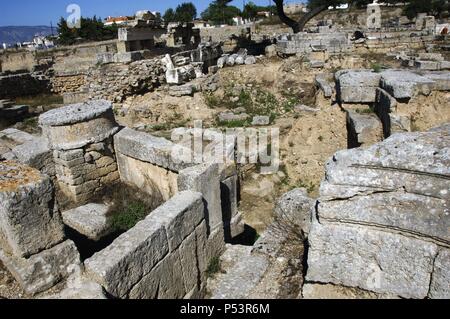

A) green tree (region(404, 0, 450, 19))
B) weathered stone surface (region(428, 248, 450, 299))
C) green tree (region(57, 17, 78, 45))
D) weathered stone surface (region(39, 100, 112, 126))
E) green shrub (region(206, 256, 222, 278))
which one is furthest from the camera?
green tree (region(57, 17, 78, 45))

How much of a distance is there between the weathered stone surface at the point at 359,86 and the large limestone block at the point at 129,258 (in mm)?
4546

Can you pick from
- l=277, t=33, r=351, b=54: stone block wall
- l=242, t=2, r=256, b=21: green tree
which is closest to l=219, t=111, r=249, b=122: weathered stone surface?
l=277, t=33, r=351, b=54: stone block wall

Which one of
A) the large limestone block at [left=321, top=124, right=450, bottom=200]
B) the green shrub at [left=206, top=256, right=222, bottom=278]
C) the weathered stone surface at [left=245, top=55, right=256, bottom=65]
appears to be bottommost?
the green shrub at [left=206, top=256, right=222, bottom=278]

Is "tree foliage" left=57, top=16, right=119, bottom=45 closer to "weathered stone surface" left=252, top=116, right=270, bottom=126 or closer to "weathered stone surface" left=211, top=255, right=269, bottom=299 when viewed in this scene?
"weathered stone surface" left=252, top=116, right=270, bottom=126

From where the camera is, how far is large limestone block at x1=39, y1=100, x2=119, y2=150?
19.5ft

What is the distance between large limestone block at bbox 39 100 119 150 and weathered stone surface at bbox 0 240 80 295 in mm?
3113

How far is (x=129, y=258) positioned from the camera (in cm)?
314

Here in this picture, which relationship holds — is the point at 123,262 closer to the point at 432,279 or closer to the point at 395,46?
the point at 432,279

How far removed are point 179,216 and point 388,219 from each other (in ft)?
6.50

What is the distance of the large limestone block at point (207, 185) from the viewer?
430cm

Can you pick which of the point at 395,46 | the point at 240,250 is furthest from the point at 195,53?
the point at 240,250

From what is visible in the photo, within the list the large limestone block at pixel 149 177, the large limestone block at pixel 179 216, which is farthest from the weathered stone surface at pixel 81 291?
the large limestone block at pixel 149 177

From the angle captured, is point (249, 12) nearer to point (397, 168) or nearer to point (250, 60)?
point (250, 60)

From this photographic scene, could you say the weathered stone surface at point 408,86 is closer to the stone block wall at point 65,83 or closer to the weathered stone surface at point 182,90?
the weathered stone surface at point 182,90
